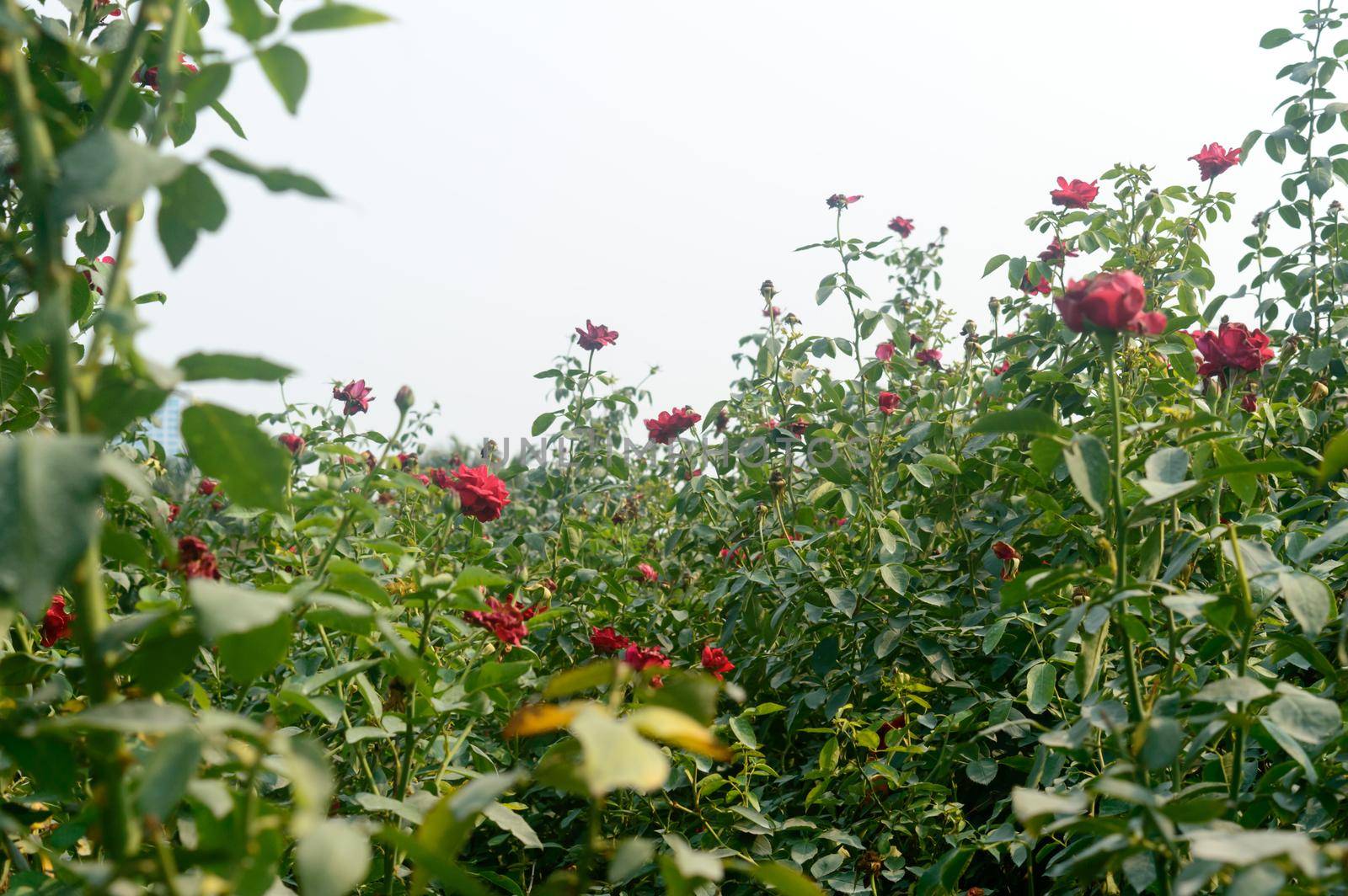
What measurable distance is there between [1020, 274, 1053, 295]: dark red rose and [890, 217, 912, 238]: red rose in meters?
1.30

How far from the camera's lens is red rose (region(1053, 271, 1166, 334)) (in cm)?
116

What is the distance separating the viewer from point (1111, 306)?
1.17 meters

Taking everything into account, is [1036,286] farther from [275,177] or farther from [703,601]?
[275,177]

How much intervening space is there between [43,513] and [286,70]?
1.25ft

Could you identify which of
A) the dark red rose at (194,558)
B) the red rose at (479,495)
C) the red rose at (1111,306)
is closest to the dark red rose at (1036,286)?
the red rose at (479,495)

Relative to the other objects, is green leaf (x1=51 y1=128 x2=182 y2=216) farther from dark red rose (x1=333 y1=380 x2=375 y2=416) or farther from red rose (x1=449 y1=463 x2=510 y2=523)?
dark red rose (x1=333 y1=380 x2=375 y2=416)

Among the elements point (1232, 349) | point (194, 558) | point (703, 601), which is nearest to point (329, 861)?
point (194, 558)

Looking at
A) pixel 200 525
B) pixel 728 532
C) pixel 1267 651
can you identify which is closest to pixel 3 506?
pixel 1267 651

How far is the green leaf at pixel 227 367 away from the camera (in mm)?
687

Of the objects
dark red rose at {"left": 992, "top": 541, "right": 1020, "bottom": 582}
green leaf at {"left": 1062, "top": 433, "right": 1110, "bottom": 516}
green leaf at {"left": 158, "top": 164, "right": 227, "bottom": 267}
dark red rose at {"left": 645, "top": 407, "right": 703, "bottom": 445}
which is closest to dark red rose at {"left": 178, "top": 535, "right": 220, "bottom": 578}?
green leaf at {"left": 158, "top": 164, "right": 227, "bottom": 267}

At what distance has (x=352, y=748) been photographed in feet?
5.61

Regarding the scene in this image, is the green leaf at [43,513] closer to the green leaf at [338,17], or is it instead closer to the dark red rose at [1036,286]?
the green leaf at [338,17]

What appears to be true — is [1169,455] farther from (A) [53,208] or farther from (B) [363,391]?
(B) [363,391]

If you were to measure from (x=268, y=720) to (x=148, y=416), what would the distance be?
23 cm
